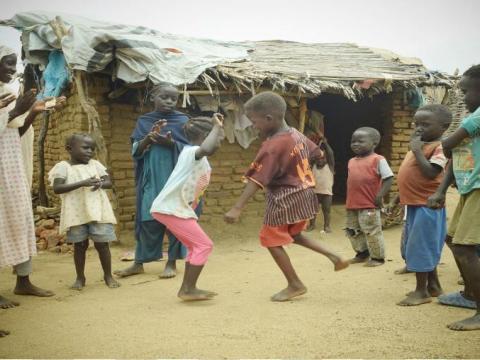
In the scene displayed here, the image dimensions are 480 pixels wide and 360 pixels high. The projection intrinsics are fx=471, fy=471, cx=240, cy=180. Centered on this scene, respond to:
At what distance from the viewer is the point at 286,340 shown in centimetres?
271

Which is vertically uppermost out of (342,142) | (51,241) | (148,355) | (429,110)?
(429,110)

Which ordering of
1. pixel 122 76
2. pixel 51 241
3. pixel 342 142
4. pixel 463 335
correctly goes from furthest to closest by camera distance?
pixel 342 142, pixel 51 241, pixel 122 76, pixel 463 335

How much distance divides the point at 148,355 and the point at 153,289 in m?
1.56

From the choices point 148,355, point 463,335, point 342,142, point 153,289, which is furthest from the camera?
point 342,142

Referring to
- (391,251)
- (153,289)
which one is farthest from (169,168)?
(391,251)

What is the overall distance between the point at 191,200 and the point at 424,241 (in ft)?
5.84

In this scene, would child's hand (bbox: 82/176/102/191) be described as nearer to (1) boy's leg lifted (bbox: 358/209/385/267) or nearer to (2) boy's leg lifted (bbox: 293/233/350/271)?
(2) boy's leg lifted (bbox: 293/233/350/271)

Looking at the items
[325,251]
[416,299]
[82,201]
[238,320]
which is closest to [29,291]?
[82,201]

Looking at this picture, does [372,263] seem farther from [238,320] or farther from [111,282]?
[111,282]

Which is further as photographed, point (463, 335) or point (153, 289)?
point (153, 289)

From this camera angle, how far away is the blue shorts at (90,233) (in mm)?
3959

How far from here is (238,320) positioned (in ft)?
10.3

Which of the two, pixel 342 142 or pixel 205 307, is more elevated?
pixel 342 142

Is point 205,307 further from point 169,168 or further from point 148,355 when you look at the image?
point 169,168
